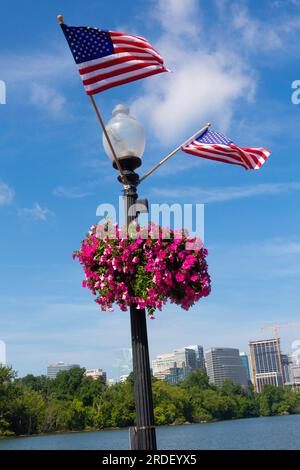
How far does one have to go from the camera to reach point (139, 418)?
564cm

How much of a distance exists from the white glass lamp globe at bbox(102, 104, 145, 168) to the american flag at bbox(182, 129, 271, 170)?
129 cm

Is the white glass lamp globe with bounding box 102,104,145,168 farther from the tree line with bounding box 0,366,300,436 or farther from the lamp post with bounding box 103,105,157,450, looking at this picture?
the tree line with bounding box 0,366,300,436

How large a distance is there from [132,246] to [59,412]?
286 feet

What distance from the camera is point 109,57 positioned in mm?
6605

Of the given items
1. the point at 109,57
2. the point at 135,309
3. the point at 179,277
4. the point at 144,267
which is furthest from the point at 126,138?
the point at 135,309

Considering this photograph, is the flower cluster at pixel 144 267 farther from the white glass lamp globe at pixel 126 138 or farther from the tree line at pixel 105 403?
the tree line at pixel 105 403

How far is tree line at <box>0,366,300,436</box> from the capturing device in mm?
77875

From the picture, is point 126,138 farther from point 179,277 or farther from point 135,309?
point 135,309

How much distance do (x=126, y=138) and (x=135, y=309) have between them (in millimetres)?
2132
